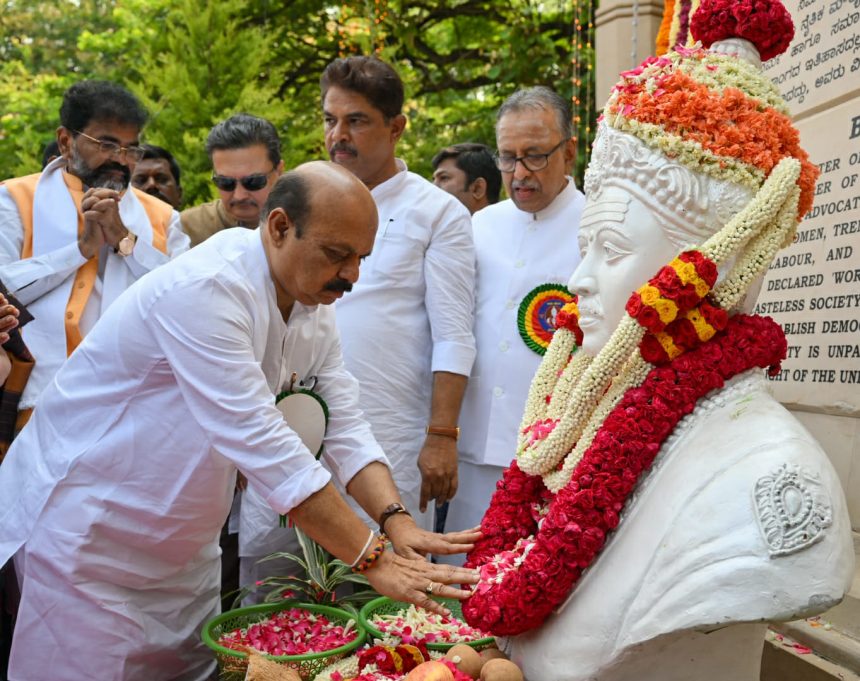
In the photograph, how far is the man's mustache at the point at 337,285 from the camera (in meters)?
2.50

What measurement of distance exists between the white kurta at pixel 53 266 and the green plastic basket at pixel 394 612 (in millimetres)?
1442

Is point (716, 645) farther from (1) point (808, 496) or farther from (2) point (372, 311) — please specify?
(2) point (372, 311)

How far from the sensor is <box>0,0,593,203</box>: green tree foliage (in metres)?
9.25

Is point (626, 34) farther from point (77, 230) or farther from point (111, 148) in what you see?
point (77, 230)

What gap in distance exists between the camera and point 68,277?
11.2 ft

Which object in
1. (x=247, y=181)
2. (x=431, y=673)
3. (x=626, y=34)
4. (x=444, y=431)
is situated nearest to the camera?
(x=431, y=673)

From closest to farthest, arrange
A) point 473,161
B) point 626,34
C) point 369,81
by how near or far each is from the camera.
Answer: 1. point 369,81
2. point 473,161
3. point 626,34

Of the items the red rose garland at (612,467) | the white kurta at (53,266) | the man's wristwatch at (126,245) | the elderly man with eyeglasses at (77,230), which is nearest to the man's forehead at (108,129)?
the elderly man with eyeglasses at (77,230)

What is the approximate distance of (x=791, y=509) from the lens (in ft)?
5.42

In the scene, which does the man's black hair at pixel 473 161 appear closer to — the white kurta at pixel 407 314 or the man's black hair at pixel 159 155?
the man's black hair at pixel 159 155

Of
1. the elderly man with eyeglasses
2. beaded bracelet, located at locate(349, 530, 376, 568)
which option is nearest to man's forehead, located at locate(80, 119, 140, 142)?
the elderly man with eyeglasses

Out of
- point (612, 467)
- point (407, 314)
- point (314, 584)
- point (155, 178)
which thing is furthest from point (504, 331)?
point (155, 178)

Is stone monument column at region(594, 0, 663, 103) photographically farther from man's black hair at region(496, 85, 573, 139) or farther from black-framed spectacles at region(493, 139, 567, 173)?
black-framed spectacles at region(493, 139, 567, 173)

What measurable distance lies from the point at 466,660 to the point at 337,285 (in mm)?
1034
